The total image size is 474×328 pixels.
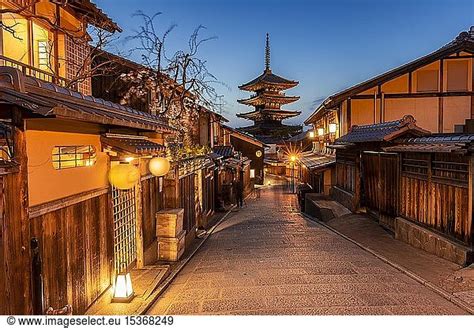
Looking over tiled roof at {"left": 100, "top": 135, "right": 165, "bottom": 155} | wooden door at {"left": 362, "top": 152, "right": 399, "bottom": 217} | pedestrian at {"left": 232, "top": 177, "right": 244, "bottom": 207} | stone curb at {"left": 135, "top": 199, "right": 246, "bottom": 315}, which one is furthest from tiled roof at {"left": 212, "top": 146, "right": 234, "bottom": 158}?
tiled roof at {"left": 100, "top": 135, "right": 165, "bottom": 155}

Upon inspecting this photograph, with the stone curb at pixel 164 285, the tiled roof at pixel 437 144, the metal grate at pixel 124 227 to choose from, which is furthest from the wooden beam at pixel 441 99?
the metal grate at pixel 124 227

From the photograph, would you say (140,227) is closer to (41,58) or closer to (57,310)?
(57,310)

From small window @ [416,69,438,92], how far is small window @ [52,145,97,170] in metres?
18.9

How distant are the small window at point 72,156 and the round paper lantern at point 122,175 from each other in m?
0.68

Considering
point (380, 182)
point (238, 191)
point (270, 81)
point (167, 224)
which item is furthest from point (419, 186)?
point (270, 81)

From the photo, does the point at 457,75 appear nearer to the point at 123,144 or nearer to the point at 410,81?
the point at 410,81

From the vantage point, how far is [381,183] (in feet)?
50.4

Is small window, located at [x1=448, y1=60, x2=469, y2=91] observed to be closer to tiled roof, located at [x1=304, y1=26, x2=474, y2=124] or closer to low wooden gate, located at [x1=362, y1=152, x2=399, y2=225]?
tiled roof, located at [x1=304, y1=26, x2=474, y2=124]

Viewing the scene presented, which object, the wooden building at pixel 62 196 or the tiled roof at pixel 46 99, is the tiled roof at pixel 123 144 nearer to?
the wooden building at pixel 62 196

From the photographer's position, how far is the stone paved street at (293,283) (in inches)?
269

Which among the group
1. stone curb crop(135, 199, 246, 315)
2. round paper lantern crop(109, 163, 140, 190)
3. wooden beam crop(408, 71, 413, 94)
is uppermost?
wooden beam crop(408, 71, 413, 94)

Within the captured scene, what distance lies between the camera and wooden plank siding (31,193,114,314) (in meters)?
5.30

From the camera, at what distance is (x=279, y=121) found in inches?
2376

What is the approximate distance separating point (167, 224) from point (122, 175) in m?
3.26
